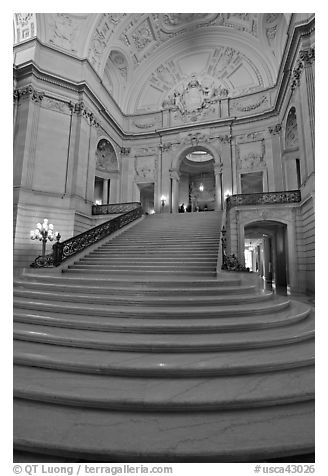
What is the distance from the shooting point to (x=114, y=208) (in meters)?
15.2

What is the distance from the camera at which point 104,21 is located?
15.3 metres

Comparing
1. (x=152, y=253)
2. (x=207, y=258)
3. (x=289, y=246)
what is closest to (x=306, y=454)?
(x=207, y=258)

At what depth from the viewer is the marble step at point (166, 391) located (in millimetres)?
2221

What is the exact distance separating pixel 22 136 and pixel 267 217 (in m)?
13.2

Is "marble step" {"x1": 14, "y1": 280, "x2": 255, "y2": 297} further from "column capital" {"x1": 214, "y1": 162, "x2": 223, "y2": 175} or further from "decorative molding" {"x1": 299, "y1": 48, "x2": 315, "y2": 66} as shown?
"column capital" {"x1": 214, "y1": 162, "x2": 223, "y2": 175}

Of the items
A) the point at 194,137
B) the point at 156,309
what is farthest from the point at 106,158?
the point at 156,309

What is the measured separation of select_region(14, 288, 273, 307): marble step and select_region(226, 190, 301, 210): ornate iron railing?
848 centimetres

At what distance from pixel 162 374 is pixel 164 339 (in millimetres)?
559

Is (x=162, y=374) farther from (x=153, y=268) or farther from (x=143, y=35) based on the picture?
(x=143, y=35)

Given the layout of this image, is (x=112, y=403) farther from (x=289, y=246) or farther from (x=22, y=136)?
(x=22, y=136)

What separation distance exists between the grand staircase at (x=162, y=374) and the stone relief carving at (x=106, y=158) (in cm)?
1600

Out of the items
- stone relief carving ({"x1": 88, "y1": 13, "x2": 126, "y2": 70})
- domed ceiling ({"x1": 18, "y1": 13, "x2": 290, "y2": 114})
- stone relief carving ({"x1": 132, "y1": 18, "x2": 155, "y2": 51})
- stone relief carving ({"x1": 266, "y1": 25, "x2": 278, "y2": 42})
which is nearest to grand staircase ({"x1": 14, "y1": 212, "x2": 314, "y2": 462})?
stone relief carving ({"x1": 88, "y1": 13, "x2": 126, "y2": 70})

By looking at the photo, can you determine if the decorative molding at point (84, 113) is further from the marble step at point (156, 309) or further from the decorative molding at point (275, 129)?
the marble step at point (156, 309)

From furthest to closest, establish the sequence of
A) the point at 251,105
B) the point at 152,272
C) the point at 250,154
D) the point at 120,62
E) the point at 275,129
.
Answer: the point at 120,62, the point at 251,105, the point at 250,154, the point at 275,129, the point at 152,272
